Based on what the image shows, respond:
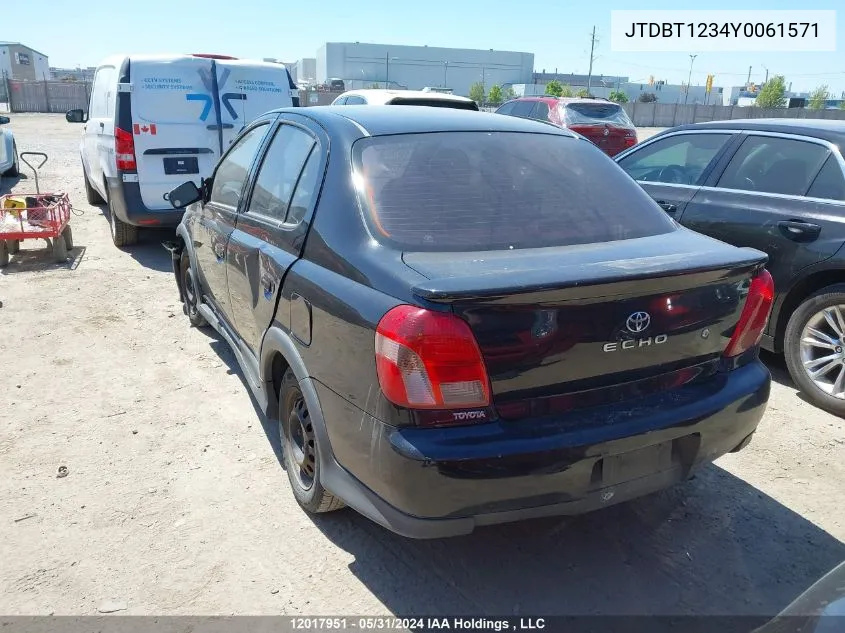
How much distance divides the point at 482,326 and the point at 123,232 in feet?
23.5

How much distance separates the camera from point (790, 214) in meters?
4.41

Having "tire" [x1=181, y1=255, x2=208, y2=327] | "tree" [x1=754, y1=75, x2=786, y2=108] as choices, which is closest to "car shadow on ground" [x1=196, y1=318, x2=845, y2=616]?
"tire" [x1=181, y1=255, x2=208, y2=327]

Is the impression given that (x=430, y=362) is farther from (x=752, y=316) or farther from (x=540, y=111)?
(x=540, y=111)

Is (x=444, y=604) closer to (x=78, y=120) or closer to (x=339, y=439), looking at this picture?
(x=339, y=439)

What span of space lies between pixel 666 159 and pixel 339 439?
4273 millimetres

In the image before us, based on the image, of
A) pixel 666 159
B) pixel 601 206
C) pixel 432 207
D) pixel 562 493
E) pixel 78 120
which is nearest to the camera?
pixel 562 493

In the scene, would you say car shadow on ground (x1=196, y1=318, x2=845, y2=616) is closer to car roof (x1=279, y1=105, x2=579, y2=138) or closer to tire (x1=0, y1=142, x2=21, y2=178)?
car roof (x1=279, y1=105, x2=579, y2=138)

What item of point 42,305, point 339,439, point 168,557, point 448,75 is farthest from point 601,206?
point 448,75

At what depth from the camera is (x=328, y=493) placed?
288 centimetres

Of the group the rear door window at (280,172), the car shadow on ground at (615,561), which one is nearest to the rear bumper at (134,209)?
the rear door window at (280,172)

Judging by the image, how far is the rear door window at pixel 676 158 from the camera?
17.0 ft

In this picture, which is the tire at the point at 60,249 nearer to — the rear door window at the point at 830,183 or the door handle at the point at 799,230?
the door handle at the point at 799,230

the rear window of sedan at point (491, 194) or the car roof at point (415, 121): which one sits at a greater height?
the car roof at point (415, 121)

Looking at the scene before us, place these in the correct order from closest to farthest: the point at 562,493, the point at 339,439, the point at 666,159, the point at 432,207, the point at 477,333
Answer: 1. the point at 477,333
2. the point at 562,493
3. the point at 339,439
4. the point at 432,207
5. the point at 666,159
